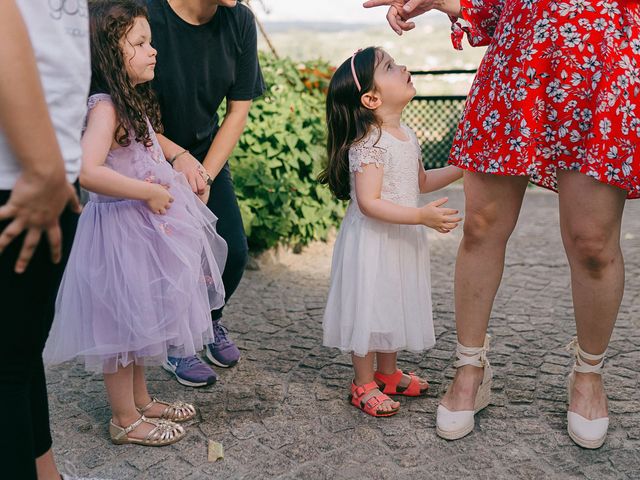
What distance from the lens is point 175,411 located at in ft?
9.12

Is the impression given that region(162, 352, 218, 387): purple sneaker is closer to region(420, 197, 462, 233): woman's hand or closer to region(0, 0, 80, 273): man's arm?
region(420, 197, 462, 233): woman's hand

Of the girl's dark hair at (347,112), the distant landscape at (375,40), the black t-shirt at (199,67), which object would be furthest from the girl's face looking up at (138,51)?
the distant landscape at (375,40)

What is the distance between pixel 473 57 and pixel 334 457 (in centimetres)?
1452

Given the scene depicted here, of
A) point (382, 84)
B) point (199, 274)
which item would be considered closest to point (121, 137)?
point (199, 274)

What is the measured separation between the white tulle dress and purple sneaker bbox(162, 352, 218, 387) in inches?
22.3

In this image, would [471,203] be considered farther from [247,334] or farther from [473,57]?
[473,57]

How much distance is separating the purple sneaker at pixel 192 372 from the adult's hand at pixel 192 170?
0.75 m

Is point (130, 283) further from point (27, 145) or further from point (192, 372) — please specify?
point (27, 145)

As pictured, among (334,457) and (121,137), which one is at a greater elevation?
(121,137)

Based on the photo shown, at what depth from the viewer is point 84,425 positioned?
9.20 ft

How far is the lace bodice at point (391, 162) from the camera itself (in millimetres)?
2764

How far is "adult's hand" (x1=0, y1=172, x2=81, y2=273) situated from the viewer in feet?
4.49

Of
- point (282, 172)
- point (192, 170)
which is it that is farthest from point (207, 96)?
point (282, 172)

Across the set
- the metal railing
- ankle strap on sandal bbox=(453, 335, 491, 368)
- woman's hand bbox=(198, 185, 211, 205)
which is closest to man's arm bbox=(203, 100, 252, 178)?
woman's hand bbox=(198, 185, 211, 205)
